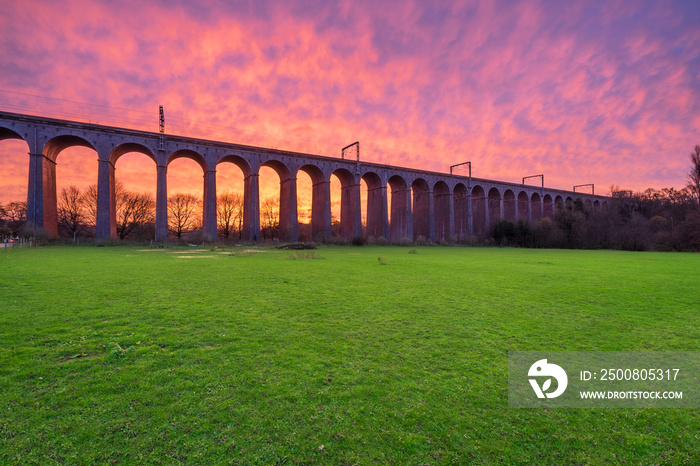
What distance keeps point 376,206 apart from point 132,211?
39.4m

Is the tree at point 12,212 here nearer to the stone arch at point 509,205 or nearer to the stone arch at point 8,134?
the stone arch at point 8,134

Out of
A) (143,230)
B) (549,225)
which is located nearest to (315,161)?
(143,230)

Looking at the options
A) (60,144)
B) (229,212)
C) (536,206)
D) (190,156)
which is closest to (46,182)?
(60,144)

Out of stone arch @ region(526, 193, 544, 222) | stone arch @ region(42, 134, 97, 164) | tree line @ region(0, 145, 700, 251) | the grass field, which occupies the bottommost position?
the grass field

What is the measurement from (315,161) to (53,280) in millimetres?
38183

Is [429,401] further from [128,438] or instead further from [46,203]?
[46,203]

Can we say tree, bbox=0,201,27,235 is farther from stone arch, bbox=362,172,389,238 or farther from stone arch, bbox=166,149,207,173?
stone arch, bbox=362,172,389,238

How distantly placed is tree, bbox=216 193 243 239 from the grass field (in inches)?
2052

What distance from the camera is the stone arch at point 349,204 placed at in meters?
45.8

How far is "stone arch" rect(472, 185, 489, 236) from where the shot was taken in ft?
202

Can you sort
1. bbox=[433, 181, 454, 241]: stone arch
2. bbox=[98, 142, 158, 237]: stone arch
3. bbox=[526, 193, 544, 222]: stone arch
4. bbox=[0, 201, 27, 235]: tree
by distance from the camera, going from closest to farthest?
bbox=[98, 142, 158, 237]: stone arch, bbox=[0, 201, 27, 235]: tree, bbox=[433, 181, 454, 241]: stone arch, bbox=[526, 193, 544, 222]: stone arch

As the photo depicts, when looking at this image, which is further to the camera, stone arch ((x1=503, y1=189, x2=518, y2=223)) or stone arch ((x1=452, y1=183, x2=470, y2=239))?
stone arch ((x1=503, y1=189, x2=518, y2=223))

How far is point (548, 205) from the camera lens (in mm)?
76375

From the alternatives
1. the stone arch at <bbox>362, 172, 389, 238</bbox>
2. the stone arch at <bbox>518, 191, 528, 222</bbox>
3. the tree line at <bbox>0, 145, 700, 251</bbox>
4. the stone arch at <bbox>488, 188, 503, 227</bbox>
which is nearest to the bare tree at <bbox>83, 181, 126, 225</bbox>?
the tree line at <bbox>0, 145, 700, 251</bbox>
